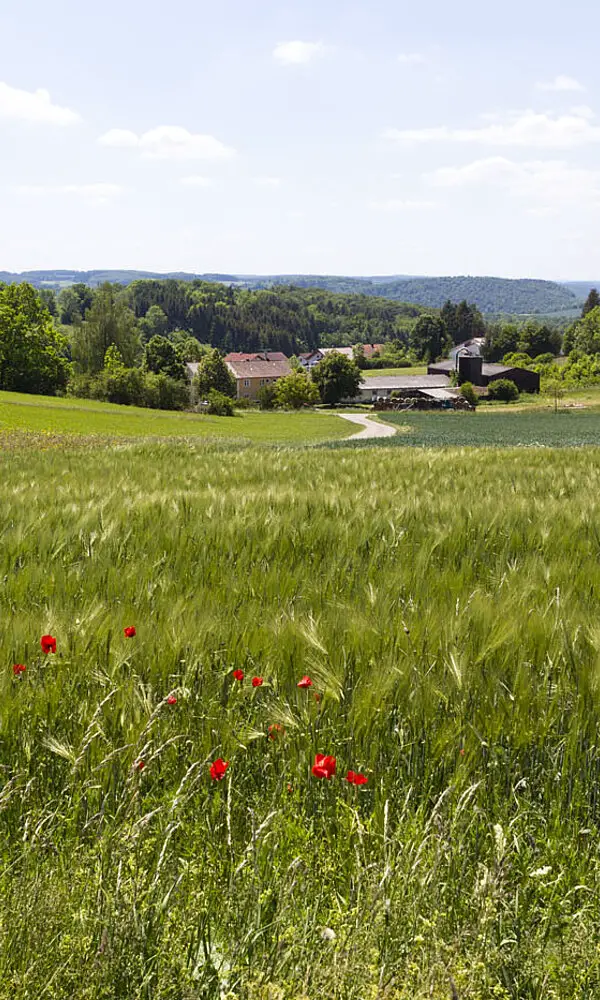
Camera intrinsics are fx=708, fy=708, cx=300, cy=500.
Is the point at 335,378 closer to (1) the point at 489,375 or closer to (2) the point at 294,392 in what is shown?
(2) the point at 294,392

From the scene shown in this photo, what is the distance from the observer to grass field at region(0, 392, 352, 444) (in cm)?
5294

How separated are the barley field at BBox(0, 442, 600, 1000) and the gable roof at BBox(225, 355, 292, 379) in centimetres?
16488

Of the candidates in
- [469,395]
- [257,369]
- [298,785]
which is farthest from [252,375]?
[298,785]

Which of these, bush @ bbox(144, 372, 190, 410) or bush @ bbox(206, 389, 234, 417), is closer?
bush @ bbox(206, 389, 234, 417)

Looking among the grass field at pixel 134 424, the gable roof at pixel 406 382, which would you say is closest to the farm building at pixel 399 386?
the gable roof at pixel 406 382

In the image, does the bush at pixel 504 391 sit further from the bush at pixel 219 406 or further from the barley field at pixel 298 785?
the barley field at pixel 298 785

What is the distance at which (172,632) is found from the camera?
294 centimetres

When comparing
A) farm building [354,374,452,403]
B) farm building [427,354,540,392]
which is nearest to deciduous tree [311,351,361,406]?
farm building [354,374,452,403]

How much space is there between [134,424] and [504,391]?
296 ft

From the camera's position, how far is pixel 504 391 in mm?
134000

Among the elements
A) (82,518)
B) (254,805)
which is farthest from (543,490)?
(254,805)

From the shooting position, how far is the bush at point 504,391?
13400 cm

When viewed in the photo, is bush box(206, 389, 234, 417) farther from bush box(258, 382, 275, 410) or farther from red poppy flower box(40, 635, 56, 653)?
red poppy flower box(40, 635, 56, 653)

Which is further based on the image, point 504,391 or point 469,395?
point 504,391
